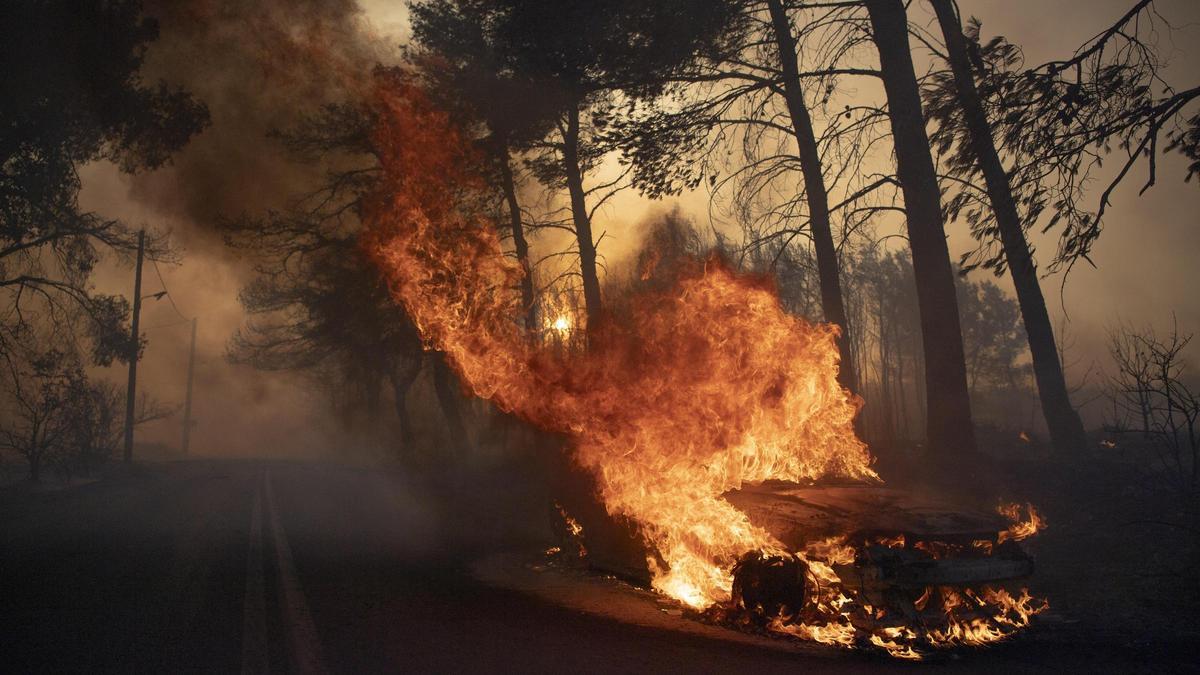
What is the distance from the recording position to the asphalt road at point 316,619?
17.5 ft

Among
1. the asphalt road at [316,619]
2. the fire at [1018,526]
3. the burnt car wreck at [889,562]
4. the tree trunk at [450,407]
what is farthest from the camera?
the tree trunk at [450,407]

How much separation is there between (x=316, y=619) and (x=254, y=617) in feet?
1.67

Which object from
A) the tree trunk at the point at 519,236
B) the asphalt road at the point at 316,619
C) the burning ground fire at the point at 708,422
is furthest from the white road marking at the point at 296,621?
the tree trunk at the point at 519,236

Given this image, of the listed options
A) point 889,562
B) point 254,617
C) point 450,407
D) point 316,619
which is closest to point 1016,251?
point 889,562

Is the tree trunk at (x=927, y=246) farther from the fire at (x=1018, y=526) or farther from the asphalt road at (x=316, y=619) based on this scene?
the asphalt road at (x=316, y=619)

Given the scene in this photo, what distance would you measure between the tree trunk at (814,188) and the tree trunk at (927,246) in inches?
108

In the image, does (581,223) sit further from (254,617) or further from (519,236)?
(254,617)

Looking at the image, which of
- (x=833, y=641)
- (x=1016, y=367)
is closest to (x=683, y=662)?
(x=833, y=641)

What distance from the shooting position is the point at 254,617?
20.8ft

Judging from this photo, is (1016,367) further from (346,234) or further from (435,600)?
(435,600)

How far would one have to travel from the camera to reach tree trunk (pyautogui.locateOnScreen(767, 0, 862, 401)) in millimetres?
15469

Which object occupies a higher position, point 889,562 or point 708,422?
point 708,422

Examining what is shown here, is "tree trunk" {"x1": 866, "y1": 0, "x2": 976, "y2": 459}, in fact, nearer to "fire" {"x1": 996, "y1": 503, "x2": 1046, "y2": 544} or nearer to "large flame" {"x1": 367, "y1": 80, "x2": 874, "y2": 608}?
"large flame" {"x1": 367, "y1": 80, "x2": 874, "y2": 608}

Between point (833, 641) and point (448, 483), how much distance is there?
17.5 metres
